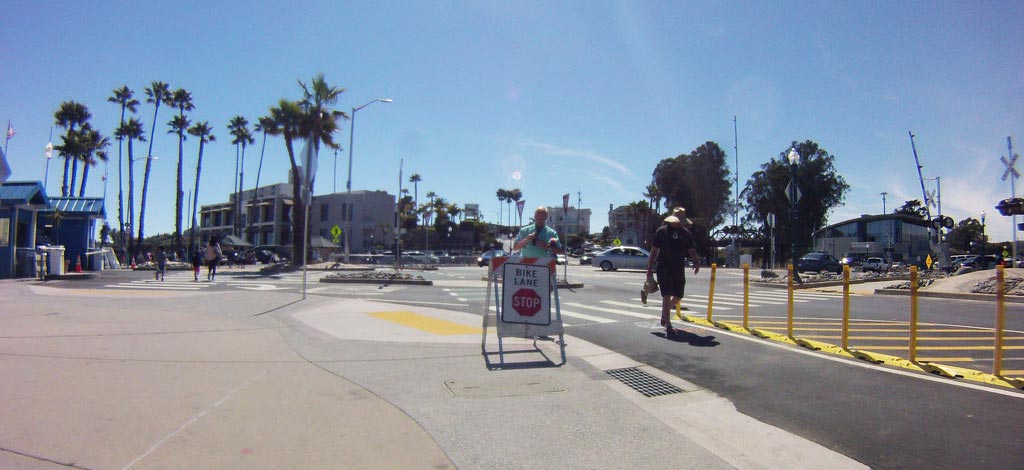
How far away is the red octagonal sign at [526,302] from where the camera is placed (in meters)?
6.12

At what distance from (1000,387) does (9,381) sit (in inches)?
315

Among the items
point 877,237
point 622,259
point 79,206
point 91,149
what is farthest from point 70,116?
point 877,237

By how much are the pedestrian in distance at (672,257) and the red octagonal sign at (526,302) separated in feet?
6.77

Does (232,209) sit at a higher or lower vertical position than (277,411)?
higher

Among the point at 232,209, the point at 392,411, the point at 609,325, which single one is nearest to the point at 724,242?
the point at 609,325

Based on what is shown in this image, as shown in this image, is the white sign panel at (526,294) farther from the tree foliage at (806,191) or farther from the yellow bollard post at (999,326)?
the tree foliage at (806,191)

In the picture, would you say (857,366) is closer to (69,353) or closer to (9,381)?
(9,381)

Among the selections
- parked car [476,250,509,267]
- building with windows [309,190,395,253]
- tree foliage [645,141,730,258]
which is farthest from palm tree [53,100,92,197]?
tree foliage [645,141,730,258]

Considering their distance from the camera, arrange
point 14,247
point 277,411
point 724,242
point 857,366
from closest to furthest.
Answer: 1. point 277,411
2. point 857,366
3. point 14,247
4. point 724,242

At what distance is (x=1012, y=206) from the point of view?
578 inches

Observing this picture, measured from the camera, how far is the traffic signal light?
14.6 meters

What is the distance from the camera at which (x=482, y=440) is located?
3.33m

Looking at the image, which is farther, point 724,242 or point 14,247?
point 724,242

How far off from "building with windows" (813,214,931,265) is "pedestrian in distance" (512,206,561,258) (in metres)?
69.4
